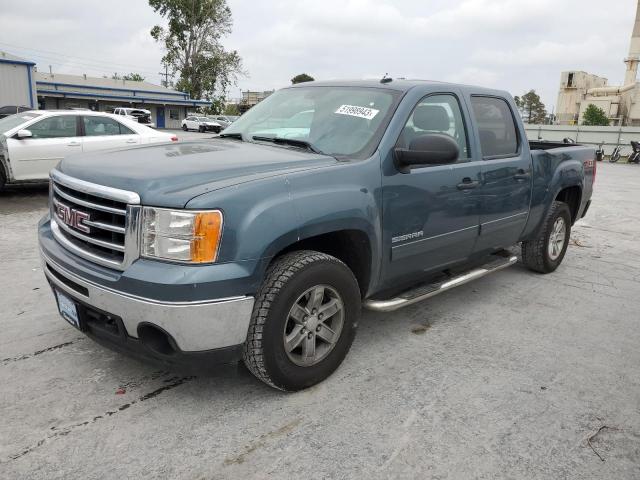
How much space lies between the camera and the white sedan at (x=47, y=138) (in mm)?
8703

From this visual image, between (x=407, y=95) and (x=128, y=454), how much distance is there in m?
2.78

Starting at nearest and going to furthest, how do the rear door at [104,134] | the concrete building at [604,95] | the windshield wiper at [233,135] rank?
1. the windshield wiper at [233,135]
2. the rear door at [104,134]
3. the concrete building at [604,95]

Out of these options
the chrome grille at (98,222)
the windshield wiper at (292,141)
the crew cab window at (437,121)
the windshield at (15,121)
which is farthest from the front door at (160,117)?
the chrome grille at (98,222)

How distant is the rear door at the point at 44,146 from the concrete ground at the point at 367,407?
5269 millimetres

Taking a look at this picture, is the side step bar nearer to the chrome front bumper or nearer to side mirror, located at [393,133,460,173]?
side mirror, located at [393,133,460,173]

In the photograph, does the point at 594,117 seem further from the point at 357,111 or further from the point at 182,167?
the point at 182,167

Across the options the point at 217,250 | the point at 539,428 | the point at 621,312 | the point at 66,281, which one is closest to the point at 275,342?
the point at 217,250

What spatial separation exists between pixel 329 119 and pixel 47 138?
725cm

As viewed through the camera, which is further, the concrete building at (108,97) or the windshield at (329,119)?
the concrete building at (108,97)

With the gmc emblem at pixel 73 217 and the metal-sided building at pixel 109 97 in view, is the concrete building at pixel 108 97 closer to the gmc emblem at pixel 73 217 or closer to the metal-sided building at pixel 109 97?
the metal-sided building at pixel 109 97

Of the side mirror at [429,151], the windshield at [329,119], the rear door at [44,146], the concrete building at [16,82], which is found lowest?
the rear door at [44,146]

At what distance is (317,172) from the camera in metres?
2.94

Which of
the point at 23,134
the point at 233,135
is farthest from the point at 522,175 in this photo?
the point at 23,134

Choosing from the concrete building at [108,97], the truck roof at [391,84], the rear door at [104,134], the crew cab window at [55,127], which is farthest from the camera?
the concrete building at [108,97]
